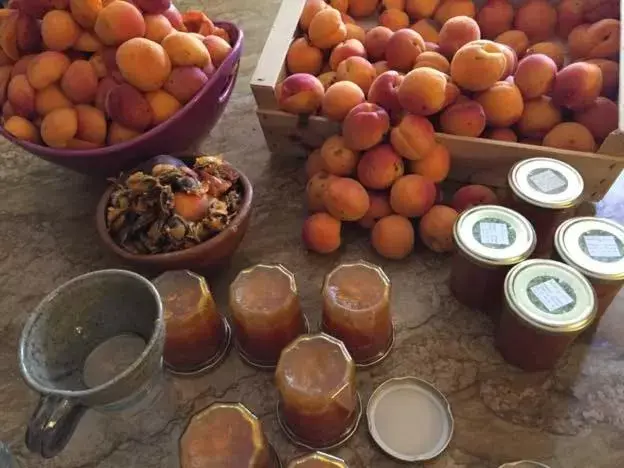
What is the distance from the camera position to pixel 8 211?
1.01 metres

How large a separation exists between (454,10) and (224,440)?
2.67 ft

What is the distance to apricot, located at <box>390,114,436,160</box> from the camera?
83cm

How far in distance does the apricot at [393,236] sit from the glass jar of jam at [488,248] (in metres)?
0.09

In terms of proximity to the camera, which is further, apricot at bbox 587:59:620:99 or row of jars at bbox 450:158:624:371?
apricot at bbox 587:59:620:99

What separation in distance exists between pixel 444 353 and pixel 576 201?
26 centimetres

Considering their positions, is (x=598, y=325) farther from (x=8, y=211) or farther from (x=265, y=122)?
(x=8, y=211)

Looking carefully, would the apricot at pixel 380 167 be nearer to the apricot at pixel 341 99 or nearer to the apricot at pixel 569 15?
the apricot at pixel 341 99

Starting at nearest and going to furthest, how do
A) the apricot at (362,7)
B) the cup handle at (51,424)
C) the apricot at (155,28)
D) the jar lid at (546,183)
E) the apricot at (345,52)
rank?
the cup handle at (51,424), the jar lid at (546,183), the apricot at (155,28), the apricot at (345,52), the apricot at (362,7)

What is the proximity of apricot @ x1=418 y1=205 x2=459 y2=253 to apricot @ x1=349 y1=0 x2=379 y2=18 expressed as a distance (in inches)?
17.5

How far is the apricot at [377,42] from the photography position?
3.20ft

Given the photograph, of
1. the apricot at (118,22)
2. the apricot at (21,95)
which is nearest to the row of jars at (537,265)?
the apricot at (118,22)

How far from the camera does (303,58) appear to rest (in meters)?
0.98

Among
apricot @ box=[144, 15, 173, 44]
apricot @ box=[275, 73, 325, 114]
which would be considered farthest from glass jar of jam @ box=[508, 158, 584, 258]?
apricot @ box=[144, 15, 173, 44]

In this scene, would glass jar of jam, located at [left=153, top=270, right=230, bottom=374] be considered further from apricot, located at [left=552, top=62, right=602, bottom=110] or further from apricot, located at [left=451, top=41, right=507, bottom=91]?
apricot, located at [left=552, top=62, right=602, bottom=110]
